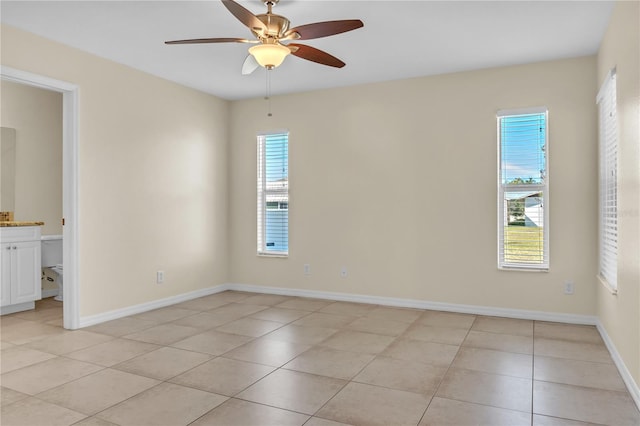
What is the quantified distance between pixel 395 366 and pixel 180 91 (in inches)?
158

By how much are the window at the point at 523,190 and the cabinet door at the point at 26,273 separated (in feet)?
16.9

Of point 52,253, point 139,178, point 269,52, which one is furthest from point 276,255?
point 269,52

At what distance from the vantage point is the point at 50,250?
543cm

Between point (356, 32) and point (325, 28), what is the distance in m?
1.11

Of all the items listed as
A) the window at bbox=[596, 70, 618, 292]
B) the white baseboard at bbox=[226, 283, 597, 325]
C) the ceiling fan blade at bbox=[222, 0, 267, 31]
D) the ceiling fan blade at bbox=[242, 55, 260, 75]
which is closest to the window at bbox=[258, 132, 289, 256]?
the white baseboard at bbox=[226, 283, 597, 325]

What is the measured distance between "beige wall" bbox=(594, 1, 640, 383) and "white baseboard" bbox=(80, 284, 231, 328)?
4363 millimetres

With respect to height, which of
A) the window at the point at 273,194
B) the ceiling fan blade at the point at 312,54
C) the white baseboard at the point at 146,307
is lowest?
the white baseboard at the point at 146,307

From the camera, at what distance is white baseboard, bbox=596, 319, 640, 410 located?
8.31ft

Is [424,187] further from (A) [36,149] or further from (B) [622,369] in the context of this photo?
(A) [36,149]

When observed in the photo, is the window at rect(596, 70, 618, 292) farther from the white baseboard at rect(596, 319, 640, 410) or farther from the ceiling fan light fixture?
the ceiling fan light fixture

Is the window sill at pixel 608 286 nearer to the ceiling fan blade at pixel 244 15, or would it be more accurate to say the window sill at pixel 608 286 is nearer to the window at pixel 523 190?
the window at pixel 523 190

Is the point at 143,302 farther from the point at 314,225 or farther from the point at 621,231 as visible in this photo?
the point at 621,231

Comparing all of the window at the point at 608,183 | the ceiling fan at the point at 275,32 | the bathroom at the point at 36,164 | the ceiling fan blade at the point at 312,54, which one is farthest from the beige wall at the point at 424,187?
the bathroom at the point at 36,164

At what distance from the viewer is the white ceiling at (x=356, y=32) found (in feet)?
10.6
